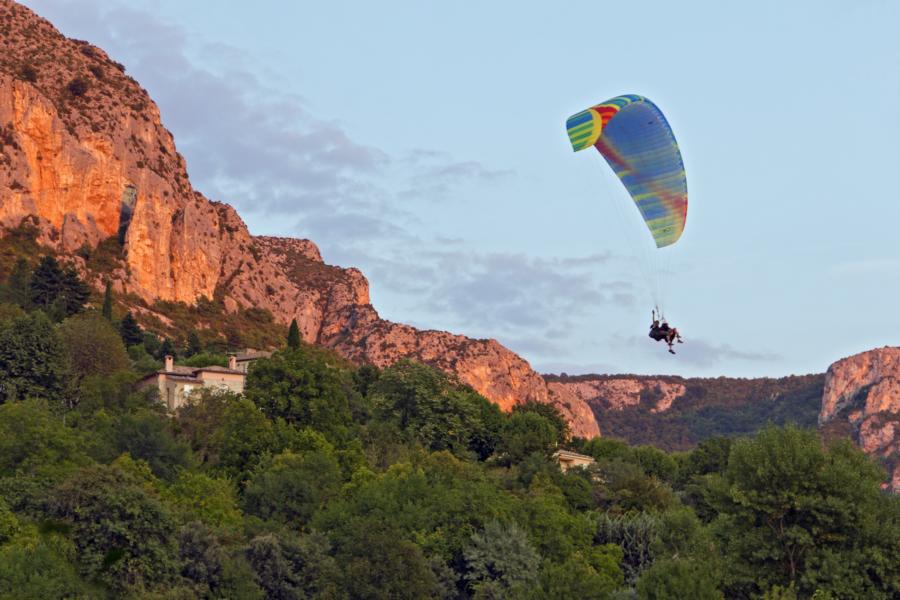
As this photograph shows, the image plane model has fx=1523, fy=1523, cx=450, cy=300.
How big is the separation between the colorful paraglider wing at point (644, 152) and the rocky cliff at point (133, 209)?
3648 inches

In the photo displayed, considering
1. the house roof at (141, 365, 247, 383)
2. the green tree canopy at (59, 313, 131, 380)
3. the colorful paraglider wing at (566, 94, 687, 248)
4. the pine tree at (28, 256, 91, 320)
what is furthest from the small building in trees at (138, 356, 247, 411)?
the colorful paraglider wing at (566, 94, 687, 248)

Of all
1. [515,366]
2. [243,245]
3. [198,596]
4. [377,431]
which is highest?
[243,245]

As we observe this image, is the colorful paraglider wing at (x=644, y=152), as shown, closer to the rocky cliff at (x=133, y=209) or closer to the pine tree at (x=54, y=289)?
the pine tree at (x=54, y=289)

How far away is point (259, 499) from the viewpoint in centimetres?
7262

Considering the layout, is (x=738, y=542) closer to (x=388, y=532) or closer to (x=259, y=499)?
(x=388, y=532)

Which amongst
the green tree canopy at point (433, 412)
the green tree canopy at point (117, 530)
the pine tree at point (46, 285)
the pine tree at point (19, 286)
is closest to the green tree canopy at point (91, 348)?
the pine tree at point (19, 286)

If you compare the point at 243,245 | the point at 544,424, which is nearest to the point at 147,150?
the point at 243,245

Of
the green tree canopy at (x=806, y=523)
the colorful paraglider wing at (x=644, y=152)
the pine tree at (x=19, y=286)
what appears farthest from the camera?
the pine tree at (x=19, y=286)

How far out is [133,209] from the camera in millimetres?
156250

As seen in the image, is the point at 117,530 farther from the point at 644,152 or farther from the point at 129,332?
the point at 129,332

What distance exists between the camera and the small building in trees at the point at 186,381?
303 feet

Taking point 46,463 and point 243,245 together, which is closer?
point 46,463

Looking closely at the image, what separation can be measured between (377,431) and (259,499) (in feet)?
65.2

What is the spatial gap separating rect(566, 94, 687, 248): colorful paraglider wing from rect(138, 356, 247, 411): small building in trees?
140 feet
